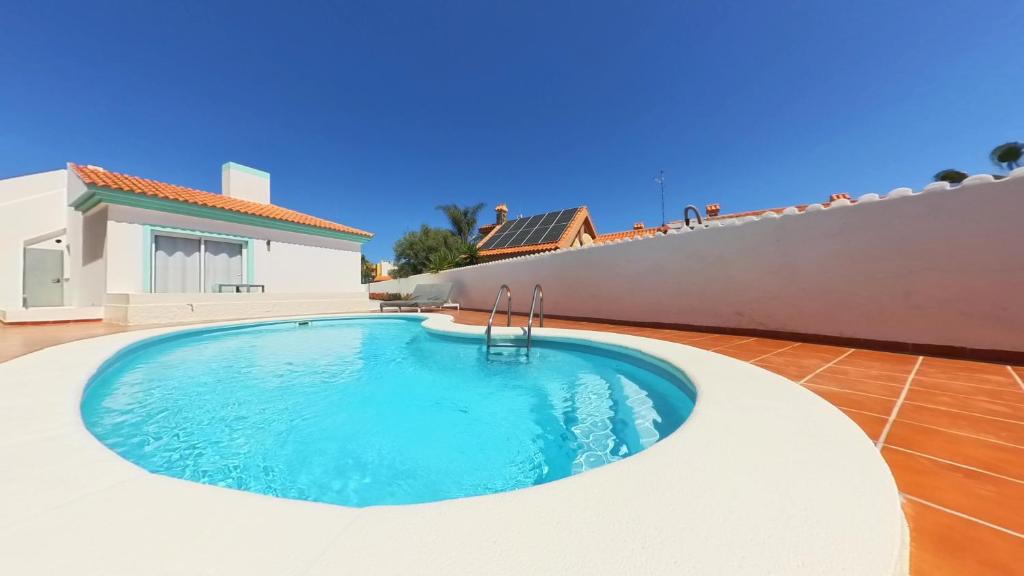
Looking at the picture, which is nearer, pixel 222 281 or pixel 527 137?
pixel 222 281

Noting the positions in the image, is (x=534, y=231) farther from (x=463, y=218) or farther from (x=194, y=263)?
(x=194, y=263)

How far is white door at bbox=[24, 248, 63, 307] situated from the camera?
10914mm

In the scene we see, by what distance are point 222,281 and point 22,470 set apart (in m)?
11.5

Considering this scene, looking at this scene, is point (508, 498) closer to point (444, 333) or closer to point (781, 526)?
point (781, 526)

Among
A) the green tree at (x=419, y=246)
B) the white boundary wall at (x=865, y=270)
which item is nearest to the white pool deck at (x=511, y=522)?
the white boundary wall at (x=865, y=270)

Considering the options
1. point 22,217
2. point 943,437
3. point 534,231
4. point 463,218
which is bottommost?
point 943,437

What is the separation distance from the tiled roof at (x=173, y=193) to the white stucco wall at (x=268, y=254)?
488mm

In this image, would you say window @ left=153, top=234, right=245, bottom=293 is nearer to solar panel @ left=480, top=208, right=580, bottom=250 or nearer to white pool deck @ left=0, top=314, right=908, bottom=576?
white pool deck @ left=0, top=314, right=908, bottom=576

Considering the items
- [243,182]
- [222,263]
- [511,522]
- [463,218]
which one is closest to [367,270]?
[463,218]

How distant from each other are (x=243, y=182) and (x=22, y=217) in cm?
635

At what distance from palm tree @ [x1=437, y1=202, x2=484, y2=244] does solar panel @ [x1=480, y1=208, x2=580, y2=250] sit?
6.02 m

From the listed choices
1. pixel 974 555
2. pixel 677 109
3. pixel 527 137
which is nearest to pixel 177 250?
pixel 974 555

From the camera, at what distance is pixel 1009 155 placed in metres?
25.9

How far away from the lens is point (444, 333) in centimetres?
617
